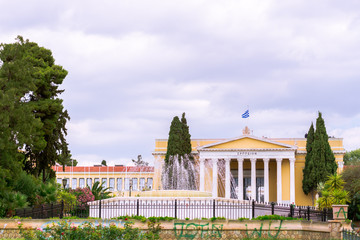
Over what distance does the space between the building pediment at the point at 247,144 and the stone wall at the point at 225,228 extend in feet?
139

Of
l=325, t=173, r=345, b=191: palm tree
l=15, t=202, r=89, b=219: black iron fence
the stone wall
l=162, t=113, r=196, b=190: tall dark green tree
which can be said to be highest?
l=162, t=113, r=196, b=190: tall dark green tree

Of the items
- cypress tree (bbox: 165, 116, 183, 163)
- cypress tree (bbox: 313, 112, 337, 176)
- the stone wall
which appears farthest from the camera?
cypress tree (bbox: 165, 116, 183, 163)

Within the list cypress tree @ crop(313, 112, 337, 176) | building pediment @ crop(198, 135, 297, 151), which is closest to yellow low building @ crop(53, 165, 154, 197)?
building pediment @ crop(198, 135, 297, 151)

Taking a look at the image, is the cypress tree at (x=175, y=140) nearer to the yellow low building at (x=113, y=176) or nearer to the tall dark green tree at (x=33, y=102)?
the yellow low building at (x=113, y=176)

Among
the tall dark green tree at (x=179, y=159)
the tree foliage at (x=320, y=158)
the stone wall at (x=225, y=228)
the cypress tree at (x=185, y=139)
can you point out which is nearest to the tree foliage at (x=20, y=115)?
the stone wall at (x=225, y=228)

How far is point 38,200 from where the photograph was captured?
31.8 m

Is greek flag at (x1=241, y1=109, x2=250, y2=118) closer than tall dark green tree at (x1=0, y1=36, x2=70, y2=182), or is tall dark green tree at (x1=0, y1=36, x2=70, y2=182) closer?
tall dark green tree at (x1=0, y1=36, x2=70, y2=182)

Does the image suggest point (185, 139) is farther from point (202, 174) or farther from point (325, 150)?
point (325, 150)

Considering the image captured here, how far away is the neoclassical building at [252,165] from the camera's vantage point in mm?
66812

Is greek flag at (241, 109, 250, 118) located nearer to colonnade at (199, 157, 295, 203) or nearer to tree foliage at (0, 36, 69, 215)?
colonnade at (199, 157, 295, 203)

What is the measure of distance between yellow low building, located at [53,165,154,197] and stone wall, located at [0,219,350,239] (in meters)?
57.0

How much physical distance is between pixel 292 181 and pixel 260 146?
560 centimetres

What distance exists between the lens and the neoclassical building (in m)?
66.8

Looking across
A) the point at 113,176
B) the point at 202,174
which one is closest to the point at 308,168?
the point at 202,174
